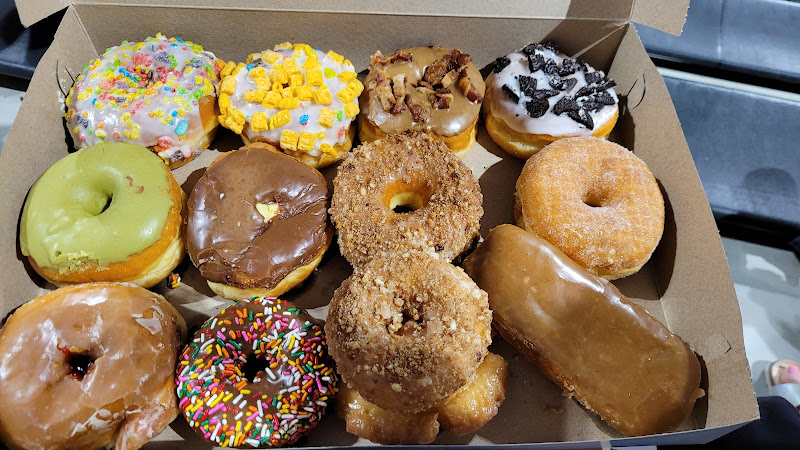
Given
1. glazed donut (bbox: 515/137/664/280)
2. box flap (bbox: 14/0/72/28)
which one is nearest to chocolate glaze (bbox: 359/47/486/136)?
glazed donut (bbox: 515/137/664/280)

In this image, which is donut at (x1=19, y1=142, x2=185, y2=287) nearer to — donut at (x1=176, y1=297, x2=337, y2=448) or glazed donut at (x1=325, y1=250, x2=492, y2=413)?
donut at (x1=176, y1=297, x2=337, y2=448)

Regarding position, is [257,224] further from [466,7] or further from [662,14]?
[662,14]

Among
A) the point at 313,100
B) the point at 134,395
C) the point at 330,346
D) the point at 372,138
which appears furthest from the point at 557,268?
the point at 134,395

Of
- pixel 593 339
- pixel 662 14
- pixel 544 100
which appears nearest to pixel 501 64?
pixel 544 100

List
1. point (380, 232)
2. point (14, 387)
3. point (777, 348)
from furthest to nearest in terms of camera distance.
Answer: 1. point (777, 348)
2. point (380, 232)
3. point (14, 387)

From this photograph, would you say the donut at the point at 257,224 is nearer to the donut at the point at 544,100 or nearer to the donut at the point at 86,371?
the donut at the point at 86,371

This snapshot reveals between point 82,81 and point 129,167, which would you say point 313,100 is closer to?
point 129,167

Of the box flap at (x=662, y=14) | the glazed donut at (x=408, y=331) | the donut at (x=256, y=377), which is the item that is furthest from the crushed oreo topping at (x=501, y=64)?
the donut at (x=256, y=377)
